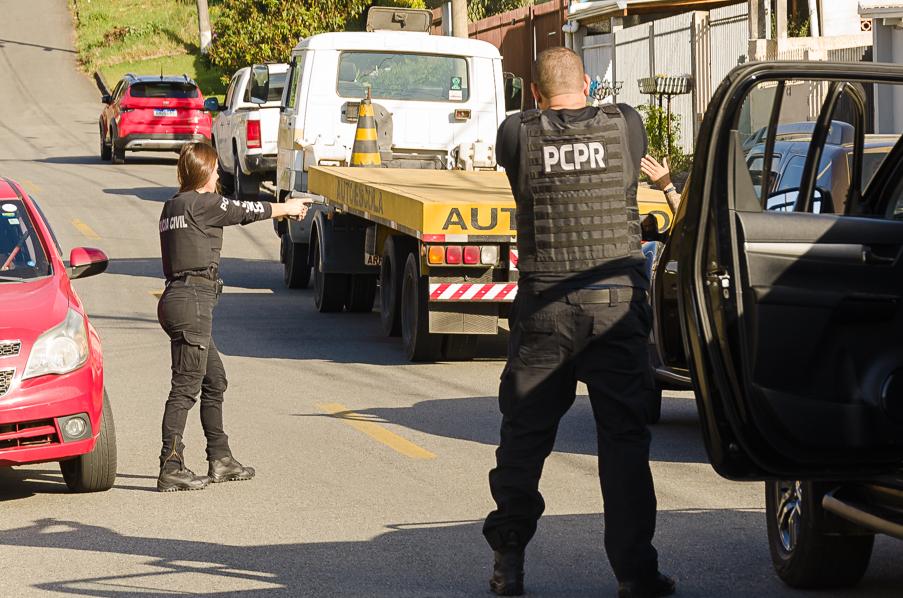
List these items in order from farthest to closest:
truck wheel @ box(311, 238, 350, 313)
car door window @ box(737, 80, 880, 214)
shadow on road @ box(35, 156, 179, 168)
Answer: shadow on road @ box(35, 156, 179, 168) → truck wheel @ box(311, 238, 350, 313) → car door window @ box(737, 80, 880, 214)

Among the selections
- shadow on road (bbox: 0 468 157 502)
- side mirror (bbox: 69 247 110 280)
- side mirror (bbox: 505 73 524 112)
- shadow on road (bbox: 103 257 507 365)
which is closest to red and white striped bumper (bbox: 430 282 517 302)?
shadow on road (bbox: 103 257 507 365)

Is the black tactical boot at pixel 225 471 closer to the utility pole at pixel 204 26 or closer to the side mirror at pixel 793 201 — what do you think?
the side mirror at pixel 793 201

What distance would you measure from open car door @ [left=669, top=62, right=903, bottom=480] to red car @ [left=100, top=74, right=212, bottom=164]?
28.2m

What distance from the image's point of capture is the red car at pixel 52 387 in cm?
773

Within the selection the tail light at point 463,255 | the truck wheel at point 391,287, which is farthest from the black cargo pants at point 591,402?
the truck wheel at point 391,287

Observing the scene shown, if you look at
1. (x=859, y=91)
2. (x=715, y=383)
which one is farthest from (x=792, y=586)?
(x=859, y=91)

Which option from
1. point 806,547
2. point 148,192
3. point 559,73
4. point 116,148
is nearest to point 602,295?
point 559,73

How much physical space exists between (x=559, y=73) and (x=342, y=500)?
2.85 meters

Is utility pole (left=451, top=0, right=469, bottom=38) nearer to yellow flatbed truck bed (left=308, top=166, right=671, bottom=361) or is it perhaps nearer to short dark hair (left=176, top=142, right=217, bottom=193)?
yellow flatbed truck bed (left=308, top=166, right=671, bottom=361)

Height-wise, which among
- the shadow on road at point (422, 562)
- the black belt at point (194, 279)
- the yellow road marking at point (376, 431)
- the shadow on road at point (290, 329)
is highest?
the black belt at point (194, 279)

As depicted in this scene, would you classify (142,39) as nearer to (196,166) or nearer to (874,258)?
(196,166)

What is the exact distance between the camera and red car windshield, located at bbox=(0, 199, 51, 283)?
8.76 metres

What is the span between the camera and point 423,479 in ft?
27.6

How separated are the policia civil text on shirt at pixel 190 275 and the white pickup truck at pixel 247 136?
15347 millimetres
